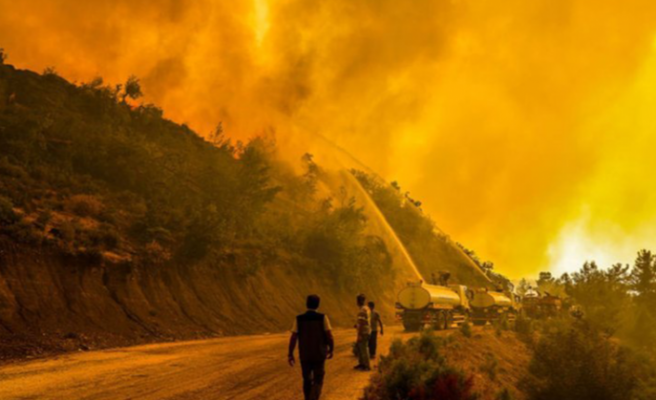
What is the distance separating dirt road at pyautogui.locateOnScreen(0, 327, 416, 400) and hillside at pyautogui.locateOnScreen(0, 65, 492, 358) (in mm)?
3947

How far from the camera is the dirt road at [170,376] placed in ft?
A: 43.6

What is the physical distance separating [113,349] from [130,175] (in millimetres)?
23628

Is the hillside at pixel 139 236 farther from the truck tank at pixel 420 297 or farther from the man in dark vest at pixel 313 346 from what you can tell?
the man in dark vest at pixel 313 346

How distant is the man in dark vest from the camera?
35.9 ft

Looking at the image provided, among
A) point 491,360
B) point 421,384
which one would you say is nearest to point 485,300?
point 491,360

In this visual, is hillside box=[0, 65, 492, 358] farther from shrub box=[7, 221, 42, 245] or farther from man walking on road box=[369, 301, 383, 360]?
man walking on road box=[369, 301, 383, 360]

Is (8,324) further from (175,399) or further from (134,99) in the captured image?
(134,99)

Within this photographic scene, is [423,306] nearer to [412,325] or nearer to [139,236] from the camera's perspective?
[412,325]

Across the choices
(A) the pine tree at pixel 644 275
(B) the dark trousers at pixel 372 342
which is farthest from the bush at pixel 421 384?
(A) the pine tree at pixel 644 275

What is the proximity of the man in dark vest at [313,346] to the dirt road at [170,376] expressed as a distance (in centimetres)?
279

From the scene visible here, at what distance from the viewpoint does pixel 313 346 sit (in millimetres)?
10961

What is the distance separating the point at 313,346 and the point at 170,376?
22.5 feet

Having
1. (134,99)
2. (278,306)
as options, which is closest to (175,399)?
(278,306)

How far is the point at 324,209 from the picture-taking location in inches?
2566
